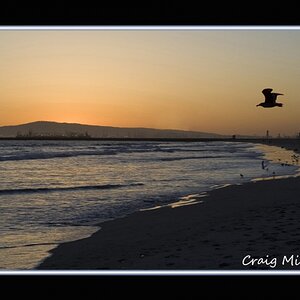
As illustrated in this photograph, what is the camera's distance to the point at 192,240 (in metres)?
7.01

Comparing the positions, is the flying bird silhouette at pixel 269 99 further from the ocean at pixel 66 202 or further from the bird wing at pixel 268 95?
the ocean at pixel 66 202

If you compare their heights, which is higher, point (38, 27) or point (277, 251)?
point (38, 27)

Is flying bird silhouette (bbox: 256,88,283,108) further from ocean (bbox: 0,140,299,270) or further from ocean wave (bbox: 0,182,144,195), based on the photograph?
ocean wave (bbox: 0,182,144,195)

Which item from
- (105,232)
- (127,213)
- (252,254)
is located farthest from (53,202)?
(252,254)

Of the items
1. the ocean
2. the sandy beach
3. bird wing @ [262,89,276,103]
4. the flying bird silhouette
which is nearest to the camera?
the flying bird silhouette

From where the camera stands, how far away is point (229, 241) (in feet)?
21.7

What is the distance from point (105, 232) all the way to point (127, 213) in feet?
6.73

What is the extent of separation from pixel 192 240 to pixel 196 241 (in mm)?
120

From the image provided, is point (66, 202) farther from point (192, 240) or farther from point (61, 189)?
point (192, 240)

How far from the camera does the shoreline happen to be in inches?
227

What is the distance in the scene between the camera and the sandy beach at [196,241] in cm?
568

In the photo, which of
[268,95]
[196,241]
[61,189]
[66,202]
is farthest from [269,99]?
[61,189]

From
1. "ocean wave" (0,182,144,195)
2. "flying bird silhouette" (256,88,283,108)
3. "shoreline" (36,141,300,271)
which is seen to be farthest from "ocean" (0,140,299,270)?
"flying bird silhouette" (256,88,283,108)
